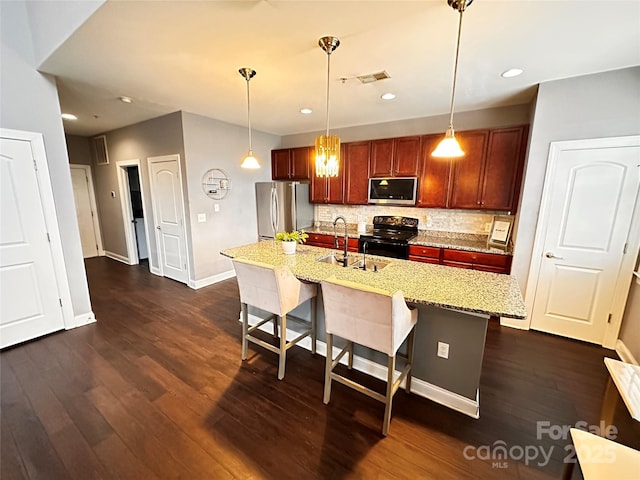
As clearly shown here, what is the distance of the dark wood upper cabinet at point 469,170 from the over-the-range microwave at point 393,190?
1.77 feet

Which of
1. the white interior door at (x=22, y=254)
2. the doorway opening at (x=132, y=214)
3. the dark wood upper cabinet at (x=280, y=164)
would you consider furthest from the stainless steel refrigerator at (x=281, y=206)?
the white interior door at (x=22, y=254)

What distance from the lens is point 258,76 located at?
249 cm

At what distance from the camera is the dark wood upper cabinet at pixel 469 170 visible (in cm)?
335

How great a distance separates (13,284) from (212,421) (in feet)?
8.37

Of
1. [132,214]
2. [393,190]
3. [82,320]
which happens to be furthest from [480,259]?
[132,214]

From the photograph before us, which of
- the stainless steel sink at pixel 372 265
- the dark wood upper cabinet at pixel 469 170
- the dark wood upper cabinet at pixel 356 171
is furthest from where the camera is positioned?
the dark wood upper cabinet at pixel 356 171

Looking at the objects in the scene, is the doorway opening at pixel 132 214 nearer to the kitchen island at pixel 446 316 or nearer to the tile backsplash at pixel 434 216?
the tile backsplash at pixel 434 216

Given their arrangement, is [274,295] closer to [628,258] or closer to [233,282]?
[233,282]

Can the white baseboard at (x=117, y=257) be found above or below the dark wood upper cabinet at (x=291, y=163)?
below

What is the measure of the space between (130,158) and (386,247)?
15.1 ft

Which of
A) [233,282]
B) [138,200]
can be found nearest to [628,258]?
[233,282]

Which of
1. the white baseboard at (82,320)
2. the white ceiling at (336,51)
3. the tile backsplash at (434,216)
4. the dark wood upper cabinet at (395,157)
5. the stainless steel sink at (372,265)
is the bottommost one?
the white baseboard at (82,320)

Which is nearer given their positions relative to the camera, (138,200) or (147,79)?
(147,79)

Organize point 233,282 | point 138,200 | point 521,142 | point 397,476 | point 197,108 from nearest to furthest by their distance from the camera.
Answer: point 397,476
point 521,142
point 197,108
point 233,282
point 138,200
